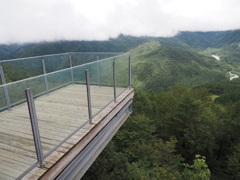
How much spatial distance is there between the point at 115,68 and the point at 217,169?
21.8 metres

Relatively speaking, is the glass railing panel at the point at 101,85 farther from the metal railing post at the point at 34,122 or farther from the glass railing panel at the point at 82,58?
the glass railing panel at the point at 82,58

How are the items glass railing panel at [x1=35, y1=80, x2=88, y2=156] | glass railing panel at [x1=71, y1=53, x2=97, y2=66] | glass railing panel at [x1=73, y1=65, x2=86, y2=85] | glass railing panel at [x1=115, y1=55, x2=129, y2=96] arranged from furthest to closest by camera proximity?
glass railing panel at [x1=71, y1=53, x2=97, y2=66], glass railing panel at [x1=115, y1=55, x2=129, y2=96], glass railing panel at [x1=73, y1=65, x2=86, y2=85], glass railing panel at [x1=35, y1=80, x2=88, y2=156]

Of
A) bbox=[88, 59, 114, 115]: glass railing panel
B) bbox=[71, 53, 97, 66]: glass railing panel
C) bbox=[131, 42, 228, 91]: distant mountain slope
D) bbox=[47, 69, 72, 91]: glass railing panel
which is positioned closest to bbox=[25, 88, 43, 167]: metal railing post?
bbox=[47, 69, 72, 91]: glass railing panel

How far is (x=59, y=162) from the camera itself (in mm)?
2885

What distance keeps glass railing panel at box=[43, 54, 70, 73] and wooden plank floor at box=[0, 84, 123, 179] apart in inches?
96.3

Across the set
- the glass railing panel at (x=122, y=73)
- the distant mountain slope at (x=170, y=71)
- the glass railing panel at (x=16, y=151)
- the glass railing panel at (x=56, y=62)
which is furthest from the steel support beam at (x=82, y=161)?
the distant mountain slope at (x=170, y=71)

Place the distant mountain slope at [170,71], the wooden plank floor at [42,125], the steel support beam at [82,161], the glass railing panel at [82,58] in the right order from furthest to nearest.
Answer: the distant mountain slope at [170,71], the glass railing panel at [82,58], the steel support beam at [82,161], the wooden plank floor at [42,125]

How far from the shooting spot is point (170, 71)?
4348 inches

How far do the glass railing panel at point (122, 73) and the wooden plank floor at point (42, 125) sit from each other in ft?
2.98

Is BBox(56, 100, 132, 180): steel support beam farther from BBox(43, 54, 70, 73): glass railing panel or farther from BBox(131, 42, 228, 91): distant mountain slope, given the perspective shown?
BBox(131, 42, 228, 91): distant mountain slope

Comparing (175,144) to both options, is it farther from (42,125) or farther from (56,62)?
(42,125)

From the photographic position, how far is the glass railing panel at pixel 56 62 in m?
6.97

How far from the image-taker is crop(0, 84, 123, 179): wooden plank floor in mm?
2775

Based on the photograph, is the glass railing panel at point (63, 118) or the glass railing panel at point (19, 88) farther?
the glass railing panel at point (63, 118)
